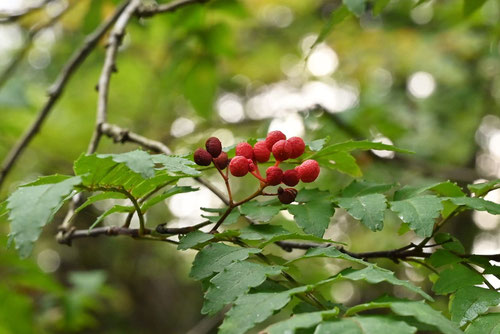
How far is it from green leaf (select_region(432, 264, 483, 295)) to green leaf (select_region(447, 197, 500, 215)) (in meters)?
0.11

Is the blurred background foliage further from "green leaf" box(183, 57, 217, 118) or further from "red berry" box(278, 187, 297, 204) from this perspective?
"red berry" box(278, 187, 297, 204)

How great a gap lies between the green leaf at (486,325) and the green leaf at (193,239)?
420 mm

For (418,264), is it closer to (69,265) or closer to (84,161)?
(84,161)

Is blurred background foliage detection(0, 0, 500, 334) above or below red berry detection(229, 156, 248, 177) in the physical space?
below

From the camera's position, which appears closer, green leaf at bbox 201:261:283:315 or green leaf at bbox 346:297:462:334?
green leaf at bbox 346:297:462:334

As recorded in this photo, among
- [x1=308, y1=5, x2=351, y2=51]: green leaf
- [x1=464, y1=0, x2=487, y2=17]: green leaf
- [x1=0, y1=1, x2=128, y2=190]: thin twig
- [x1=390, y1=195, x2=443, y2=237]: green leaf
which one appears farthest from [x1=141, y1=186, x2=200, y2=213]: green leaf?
[x1=0, y1=1, x2=128, y2=190]: thin twig

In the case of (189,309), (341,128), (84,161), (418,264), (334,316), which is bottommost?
(189,309)

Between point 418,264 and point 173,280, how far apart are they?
6546 millimetres

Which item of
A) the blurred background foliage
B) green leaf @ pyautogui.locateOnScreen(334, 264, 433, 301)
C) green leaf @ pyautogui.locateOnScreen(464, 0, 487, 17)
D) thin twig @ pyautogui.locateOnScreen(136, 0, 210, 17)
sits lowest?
the blurred background foliage

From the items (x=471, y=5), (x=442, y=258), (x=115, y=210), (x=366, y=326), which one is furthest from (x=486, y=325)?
(x=471, y=5)

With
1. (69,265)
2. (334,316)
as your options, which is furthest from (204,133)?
(69,265)

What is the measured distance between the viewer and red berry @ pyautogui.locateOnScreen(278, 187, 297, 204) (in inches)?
37.6

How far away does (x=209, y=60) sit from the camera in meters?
2.25

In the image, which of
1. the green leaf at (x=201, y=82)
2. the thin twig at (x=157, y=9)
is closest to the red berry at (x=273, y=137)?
the thin twig at (x=157, y=9)
